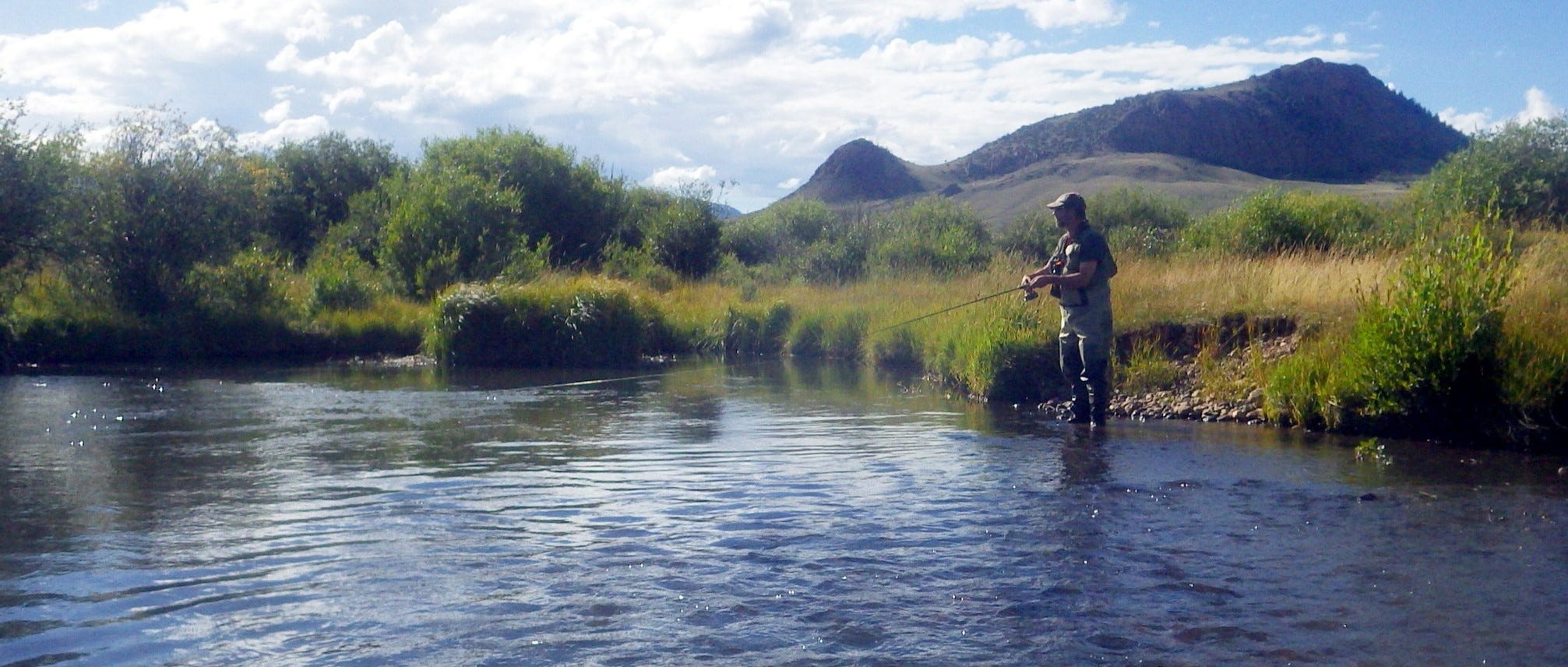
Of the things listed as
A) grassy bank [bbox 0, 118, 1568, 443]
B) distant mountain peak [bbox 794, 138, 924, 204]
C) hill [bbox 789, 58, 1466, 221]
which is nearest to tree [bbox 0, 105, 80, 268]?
grassy bank [bbox 0, 118, 1568, 443]

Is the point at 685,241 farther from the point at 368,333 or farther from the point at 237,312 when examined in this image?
the point at 237,312

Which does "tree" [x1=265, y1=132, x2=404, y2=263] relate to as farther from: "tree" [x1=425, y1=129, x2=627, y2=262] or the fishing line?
the fishing line

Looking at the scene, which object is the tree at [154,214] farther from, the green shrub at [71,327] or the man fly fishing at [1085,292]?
the man fly fishing at [1085,292]

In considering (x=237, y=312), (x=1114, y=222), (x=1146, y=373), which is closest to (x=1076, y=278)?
(x=1146, y=373)

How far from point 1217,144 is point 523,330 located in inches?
3641

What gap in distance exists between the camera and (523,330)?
2269 centimetres

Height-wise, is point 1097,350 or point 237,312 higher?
point 237,312

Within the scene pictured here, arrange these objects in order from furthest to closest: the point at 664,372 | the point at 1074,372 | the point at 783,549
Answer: the point at 664,372 < the point at 1074,372 < the point at 783,549

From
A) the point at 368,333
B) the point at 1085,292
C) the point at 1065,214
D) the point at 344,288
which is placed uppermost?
the point at 344,288

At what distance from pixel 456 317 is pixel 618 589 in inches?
699

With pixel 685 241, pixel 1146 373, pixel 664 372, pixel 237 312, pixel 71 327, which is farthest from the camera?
pixel 685 241

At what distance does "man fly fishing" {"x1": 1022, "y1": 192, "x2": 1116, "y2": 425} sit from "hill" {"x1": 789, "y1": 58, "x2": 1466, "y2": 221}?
82.4 metres

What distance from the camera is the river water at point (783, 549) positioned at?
511cm

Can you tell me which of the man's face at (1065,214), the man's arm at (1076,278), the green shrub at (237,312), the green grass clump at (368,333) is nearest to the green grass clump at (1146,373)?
the man's arm at (1076,278)
